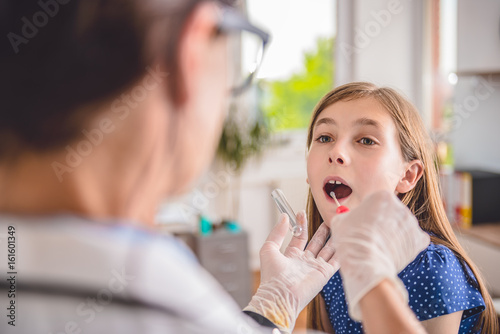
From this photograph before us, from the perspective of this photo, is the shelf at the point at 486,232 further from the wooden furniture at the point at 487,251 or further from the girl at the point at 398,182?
the girl at the point at 398,182

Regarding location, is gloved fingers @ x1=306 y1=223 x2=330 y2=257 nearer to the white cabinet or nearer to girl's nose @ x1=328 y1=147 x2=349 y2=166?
girl's nose @ x1=328 y1=147 x2=349 y2=166

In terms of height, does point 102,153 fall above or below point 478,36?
below

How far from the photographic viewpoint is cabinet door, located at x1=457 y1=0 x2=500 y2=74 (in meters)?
2.84

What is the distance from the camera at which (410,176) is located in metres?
1.20

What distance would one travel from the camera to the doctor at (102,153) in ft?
1.45

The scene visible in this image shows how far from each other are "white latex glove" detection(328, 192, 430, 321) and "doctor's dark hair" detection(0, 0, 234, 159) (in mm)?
453

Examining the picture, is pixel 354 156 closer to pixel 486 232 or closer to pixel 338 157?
pixel 338 157

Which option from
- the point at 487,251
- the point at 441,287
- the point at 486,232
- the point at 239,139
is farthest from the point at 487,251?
the point at 441,287

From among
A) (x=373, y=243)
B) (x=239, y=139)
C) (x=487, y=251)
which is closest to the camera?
(x=373, y=243)

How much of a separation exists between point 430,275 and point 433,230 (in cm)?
16

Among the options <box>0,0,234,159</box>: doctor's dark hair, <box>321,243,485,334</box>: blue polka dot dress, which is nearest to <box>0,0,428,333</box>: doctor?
<box>0,0,234,159</box>: doctor's dark hair

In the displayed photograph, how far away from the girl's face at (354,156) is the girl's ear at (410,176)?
0.05ft

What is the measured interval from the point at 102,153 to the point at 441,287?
2.71 feet

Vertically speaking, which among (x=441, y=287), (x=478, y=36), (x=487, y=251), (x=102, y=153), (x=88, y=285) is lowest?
(x=487, y=251)
